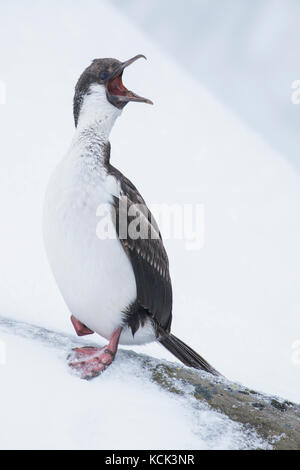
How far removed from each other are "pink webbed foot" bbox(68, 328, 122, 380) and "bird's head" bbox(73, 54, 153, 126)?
1298mm

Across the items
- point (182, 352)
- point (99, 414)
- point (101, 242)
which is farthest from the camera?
point (182, 352)

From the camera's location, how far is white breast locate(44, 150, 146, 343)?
3121 mm

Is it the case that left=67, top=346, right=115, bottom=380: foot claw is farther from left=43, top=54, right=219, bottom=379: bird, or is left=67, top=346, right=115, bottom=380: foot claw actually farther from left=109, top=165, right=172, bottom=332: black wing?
left=109, top=165, right=172, bottom=332: black wing

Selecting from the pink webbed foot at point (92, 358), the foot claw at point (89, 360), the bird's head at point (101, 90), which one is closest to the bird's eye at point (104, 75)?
the bird's head at point (101, 90)

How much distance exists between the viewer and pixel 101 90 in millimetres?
3363

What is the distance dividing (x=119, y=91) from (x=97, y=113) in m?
0.22

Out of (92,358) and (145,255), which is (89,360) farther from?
(145,255)

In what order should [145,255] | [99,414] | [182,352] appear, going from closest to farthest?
[99,414], [145,255], [182,352]

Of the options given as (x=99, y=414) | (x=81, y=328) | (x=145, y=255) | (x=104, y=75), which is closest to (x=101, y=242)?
(x=145, y=255)

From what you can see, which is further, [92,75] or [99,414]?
[92,75]

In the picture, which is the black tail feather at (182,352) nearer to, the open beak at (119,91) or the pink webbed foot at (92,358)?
the pink webbed foot at (92,358)

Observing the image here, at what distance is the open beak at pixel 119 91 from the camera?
11.0 ft

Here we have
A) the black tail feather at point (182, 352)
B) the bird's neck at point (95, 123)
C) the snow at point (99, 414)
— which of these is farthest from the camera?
the black tail feather at point (182, 352)

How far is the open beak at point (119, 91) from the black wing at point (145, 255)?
39 centimetres
